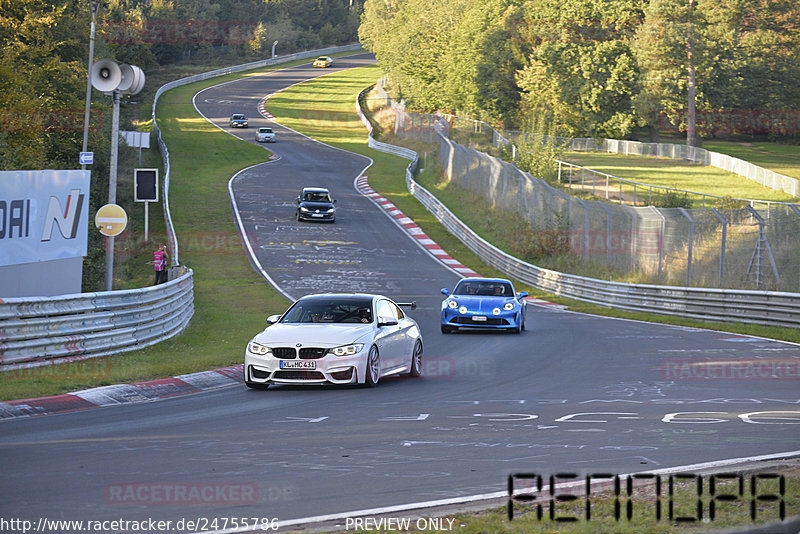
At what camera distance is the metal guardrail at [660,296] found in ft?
76.2

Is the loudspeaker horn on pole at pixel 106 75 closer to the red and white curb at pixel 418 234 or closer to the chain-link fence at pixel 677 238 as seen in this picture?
the chain-link fence at pixel 677 238

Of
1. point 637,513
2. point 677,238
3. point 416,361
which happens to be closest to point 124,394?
point 416,361

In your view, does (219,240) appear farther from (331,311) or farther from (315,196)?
(331,311)

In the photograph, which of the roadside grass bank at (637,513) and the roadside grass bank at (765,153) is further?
the roadside grass bank at (765,153)

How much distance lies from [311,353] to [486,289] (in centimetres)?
1065

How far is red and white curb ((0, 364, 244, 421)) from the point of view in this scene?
444 inches

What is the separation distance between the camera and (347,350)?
13367mm

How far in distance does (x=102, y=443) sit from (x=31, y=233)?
9.34 metres

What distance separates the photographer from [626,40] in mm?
79438

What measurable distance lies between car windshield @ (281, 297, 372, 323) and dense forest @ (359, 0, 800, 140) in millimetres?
58533

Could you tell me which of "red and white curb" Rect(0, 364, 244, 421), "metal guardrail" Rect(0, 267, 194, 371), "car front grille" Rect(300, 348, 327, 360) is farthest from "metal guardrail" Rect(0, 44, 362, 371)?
"car front grille" Rect(300, 348, 327, 360)

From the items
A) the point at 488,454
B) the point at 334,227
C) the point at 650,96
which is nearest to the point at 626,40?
the point at 650,96

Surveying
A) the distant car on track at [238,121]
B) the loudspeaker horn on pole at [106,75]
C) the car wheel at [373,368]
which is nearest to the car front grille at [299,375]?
the car wheel at [373,368]

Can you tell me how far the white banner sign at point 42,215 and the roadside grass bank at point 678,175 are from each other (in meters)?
36.2
